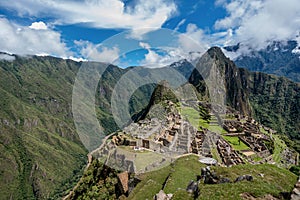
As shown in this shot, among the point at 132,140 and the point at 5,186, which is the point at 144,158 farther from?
the point at 5,186

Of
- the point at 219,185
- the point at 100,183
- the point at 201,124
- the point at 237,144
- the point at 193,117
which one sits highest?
the point at 219,185

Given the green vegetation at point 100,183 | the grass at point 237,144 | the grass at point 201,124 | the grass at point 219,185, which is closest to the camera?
the grass at point 219,185

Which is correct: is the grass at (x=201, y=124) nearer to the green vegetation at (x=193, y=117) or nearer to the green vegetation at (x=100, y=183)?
the green vegetation at (x=193, y=117)

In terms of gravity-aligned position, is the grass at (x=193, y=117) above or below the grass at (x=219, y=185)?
below

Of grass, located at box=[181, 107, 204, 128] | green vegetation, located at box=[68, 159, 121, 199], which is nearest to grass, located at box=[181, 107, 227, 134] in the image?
grass, located at box=[181, 107, 204, 128]

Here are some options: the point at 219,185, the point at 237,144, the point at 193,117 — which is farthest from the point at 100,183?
the point at 193,117

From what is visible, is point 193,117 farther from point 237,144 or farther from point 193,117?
point 237,144

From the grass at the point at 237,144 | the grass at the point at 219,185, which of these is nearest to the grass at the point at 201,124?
the grass at the point at 237,144

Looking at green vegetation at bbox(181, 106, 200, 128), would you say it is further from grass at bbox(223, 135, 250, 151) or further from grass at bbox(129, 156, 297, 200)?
grass at bbox(129, 156, 297, 200)
